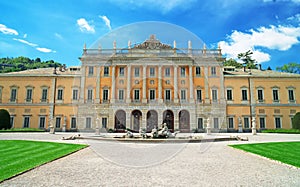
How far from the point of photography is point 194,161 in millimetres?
7746

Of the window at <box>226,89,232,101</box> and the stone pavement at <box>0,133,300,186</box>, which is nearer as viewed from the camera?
the stone pavement at <box>0,133,300,186</box>

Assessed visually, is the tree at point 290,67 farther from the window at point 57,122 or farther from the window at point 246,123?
the window at point 57,122

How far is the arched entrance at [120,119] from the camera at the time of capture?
30330mm

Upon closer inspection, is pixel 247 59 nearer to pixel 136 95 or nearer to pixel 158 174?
pixel 136 95

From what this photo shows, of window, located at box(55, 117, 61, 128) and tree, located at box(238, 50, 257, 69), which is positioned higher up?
tree, located at box(238, 50, 257, 69)


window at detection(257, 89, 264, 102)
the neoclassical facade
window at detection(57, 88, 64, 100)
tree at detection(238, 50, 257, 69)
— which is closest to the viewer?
the neoclassical facade

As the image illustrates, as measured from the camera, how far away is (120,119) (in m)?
30.6

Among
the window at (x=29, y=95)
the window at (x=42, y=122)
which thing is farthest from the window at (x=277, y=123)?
the window at (x=29, y=95)

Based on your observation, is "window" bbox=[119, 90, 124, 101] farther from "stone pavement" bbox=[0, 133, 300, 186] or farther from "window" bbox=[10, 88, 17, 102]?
"stone pavement" bbox=[0, 133, 300, 186]

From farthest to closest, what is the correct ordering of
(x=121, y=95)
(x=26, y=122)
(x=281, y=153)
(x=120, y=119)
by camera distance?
(x=121, y=95) < (x=26, y=122) < (x=120, y=119) < (x=281, y=153)

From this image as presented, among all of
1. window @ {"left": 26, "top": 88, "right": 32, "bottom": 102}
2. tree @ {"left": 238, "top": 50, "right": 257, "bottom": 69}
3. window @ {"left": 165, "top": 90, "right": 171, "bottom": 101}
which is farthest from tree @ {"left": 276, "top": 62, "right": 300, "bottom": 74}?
window @ {"left": 26, "top": 88, "right": 32, "bottom": 102}

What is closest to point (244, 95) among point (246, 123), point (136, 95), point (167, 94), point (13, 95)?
point (246, 123)

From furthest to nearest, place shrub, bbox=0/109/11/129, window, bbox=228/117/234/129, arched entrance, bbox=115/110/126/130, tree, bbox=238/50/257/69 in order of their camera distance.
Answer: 1. tree, bbox=238/50/257/69
2. window, bbox=228/117/234/129
3. arched entrance, bbox=115/110/126/130
4. shrub, bbox=0/109/11/129

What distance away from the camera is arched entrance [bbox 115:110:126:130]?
99.5 feet
